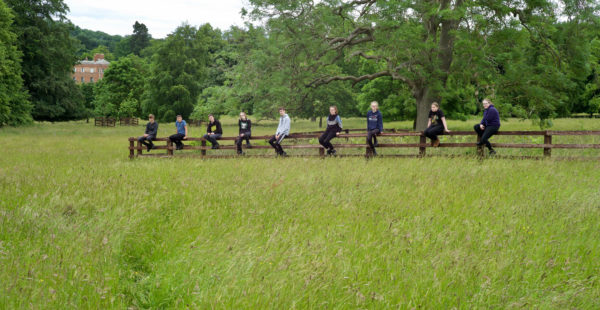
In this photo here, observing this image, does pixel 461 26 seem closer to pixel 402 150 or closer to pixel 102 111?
pixel 402 150

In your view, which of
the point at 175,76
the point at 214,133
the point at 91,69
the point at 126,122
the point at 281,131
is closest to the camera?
the point at 281,131

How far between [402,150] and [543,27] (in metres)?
8.06

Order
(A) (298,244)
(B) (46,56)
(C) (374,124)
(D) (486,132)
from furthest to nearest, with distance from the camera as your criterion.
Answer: (B) (46,56) < (C) (374,124) < (D) (486,132) < (A) (298,244)

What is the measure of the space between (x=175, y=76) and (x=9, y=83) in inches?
739

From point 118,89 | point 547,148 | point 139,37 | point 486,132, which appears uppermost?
point 139,37

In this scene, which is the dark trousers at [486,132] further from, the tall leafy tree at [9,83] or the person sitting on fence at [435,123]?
the tall leafy tree at [9,83]

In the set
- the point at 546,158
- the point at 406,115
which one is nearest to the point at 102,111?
the point at 406,115

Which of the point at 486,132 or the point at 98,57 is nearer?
the point at 486,132

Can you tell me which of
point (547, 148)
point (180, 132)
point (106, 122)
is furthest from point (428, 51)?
point (106, 122)

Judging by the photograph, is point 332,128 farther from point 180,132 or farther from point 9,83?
point 9,83

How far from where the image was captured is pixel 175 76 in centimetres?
5072

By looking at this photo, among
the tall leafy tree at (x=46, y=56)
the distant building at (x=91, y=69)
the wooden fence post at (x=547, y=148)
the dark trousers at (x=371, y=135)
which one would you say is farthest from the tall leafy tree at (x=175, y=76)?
the distant building at (x=91, y=69)

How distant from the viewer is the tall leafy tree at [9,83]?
105 feet

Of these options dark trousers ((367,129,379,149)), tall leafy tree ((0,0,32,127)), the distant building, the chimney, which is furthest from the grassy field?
the chimney
